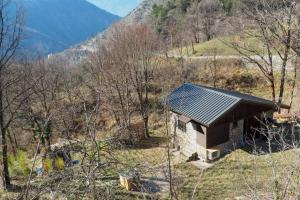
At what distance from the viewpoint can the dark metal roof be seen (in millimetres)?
20672

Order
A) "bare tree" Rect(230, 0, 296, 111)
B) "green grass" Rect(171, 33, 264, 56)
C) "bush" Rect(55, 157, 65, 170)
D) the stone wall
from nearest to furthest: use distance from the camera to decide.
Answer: "bush" Rect(55, 157, 65, 170) → "bare tree" Rect(230, 0, 296, 111) → the stone wall → "green grass" Rect(171, 33, 264, 56)

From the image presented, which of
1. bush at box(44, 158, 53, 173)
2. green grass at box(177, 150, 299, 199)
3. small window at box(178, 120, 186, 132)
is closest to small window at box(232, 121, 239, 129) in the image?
green grass at box(177, 150, 299, 199)

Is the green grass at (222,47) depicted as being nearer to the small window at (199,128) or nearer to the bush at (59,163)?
the small window at (199,128)

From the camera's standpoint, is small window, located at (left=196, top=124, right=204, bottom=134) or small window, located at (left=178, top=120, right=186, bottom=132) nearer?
small window, located at (left=196, top=124, right=204, bottom=134)

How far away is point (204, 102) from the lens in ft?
72.9

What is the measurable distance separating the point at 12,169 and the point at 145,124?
1105 cm

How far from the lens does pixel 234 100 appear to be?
825 inches

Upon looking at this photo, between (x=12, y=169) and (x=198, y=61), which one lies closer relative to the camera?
(x=12, y=169)

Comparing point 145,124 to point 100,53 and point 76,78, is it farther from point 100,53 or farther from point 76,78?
point 76,78

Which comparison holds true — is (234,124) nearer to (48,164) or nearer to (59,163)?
(59,163)

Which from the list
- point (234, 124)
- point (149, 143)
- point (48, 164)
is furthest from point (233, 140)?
point (48, 164)

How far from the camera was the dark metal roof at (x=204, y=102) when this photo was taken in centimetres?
2067

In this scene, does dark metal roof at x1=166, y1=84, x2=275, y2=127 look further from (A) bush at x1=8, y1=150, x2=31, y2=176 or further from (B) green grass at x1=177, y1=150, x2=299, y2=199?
(A) bush at x1=8, y1=150, x2=31, y2=176

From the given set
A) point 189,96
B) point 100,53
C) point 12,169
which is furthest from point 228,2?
point 12,169
